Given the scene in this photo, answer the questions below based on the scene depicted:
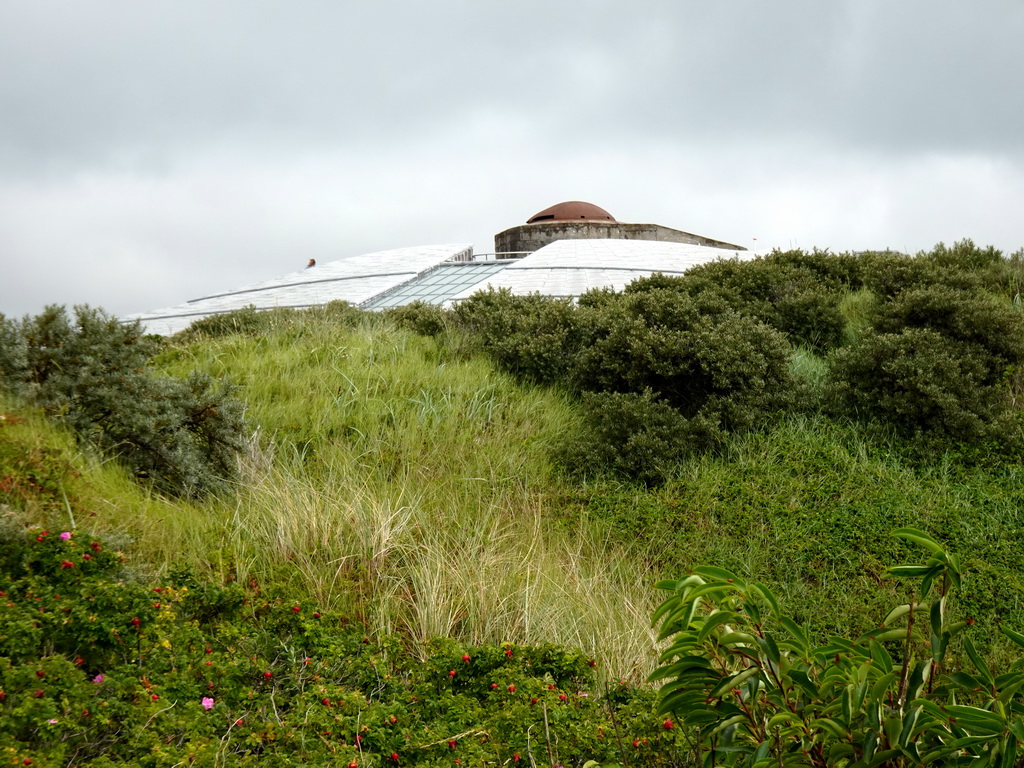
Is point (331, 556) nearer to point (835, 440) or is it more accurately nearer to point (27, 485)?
point (27, 485)

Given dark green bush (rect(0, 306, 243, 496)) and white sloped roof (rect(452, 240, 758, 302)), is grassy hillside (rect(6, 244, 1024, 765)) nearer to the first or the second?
dark green bush (rect(0, 306, 243, 496))

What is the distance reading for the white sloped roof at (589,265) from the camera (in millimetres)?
14750

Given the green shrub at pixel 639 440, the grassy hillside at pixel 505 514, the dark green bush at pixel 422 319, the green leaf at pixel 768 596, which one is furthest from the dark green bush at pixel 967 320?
the green leaf at pixel 768 596

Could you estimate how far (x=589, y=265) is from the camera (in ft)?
55.1

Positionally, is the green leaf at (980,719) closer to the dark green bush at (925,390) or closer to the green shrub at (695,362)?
the green shrub at (695,362)

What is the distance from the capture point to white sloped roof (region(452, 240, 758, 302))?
14.8 metres

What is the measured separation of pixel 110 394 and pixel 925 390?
5.94 meters

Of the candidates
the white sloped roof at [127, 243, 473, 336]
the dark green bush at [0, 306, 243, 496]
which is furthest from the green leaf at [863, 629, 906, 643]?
the white sloped roof at [127, 243, 473, 336]

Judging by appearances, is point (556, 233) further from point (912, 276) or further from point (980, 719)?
point (980, 719)

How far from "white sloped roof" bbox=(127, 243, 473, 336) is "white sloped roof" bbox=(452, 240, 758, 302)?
2.55 metres

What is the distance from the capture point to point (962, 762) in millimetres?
1739

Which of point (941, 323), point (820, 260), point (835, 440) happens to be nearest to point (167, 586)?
point (835, 440)

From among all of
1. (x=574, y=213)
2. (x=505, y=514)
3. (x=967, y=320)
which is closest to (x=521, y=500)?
(x=505, y=514)

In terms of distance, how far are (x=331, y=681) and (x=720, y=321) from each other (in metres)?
5.10
